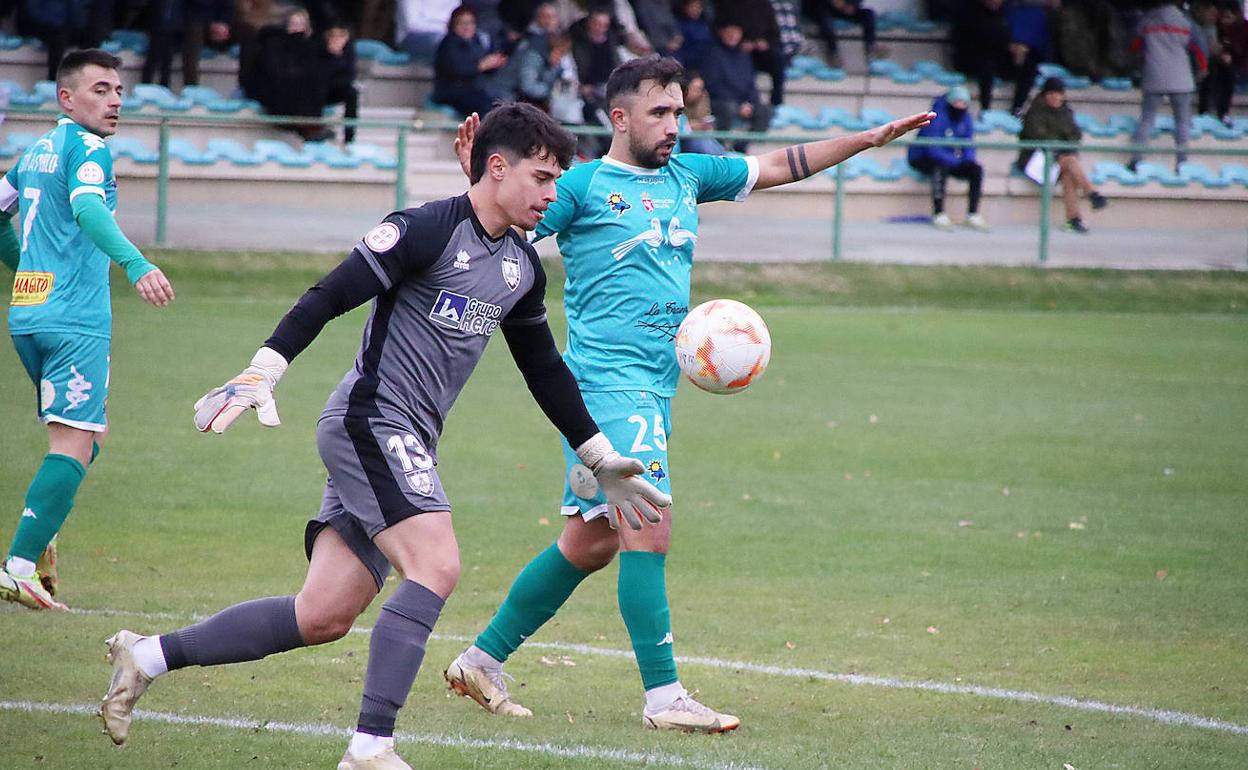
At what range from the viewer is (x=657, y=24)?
22609 millimetres

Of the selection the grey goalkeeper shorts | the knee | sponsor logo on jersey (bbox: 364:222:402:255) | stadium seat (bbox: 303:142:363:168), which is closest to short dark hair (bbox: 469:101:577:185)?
sponsor logo on jersey (bbox: 364:222:402:255)

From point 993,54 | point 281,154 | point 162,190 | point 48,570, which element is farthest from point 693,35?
point 48,570

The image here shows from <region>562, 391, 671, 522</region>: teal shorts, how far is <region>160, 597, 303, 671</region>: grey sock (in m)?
1.25

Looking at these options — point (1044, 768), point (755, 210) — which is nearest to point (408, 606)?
point (1044, 768)

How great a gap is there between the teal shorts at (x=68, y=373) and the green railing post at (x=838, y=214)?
13449 millimetres

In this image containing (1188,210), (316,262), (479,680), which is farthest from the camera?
(1188,210)

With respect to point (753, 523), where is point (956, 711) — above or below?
above

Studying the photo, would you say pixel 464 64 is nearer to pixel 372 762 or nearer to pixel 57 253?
pixel 57 253

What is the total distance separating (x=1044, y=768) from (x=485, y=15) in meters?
18.1

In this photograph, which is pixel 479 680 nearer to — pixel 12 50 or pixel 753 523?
pixel 753 523

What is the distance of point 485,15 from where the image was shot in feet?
70.6

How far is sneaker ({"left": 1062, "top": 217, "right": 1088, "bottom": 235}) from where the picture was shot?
19969 millimetres

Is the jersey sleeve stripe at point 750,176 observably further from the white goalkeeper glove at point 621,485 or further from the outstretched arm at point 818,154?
the white goalkeeper glove at point 621,485

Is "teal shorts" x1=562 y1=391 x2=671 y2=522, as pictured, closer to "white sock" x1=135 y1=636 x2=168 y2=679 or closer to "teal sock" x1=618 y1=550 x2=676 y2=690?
"teal sock" x1=618 y1=550 x2=676 y2=690
